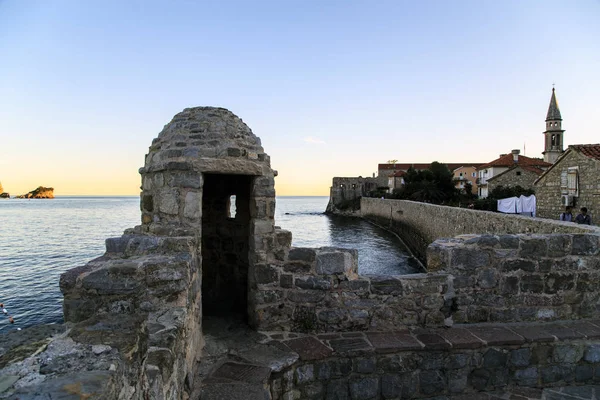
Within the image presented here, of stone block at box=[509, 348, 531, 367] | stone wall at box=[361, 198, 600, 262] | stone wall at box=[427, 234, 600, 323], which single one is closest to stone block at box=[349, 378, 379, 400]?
stone wall at box=[427, 234, 600, 323]

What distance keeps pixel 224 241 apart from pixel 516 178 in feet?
116

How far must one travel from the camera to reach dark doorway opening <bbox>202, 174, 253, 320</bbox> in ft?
21.0

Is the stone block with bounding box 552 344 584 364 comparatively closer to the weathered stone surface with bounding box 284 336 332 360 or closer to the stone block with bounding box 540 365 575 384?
the stone block with bounding box 540 365 575 384

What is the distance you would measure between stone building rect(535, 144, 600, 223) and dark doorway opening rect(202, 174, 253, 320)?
16.6m

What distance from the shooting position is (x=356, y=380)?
3906 mm

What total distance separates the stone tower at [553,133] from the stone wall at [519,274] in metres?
42.4

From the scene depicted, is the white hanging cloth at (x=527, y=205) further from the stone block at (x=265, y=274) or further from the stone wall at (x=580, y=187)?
the stone block at (x=265, y=274)

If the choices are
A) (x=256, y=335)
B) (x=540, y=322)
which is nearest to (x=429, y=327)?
(x=540, y=322)

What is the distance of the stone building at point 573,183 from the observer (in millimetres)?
16172

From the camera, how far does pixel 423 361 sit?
4031 millimetres

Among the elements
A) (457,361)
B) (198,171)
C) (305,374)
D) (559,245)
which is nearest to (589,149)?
(559,245)

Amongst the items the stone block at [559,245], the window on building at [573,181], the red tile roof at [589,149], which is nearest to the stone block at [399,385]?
the stone block at [559,245]

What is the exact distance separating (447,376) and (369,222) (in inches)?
1782

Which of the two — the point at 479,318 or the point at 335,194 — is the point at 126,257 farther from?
the point at 335,194
